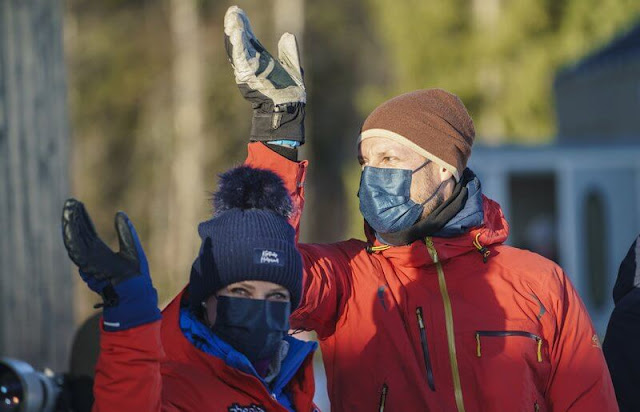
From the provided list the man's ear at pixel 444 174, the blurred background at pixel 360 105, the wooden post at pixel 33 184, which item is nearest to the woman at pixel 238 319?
the man's ear at pixel 444 174

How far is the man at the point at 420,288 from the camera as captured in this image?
3.52 meters

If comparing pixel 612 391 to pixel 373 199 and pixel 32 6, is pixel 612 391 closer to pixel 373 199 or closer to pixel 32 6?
pixel 373 199

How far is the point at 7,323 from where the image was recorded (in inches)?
242

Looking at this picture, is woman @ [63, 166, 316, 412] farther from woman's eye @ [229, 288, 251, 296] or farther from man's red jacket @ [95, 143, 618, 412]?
man's red jacket @ [95, 143, 618, 412]

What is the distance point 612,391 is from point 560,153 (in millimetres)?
13303

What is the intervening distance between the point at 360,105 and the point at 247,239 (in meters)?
25.8

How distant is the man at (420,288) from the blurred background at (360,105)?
1246cm

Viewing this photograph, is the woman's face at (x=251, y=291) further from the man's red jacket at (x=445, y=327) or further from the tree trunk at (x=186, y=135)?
the tree trunk at (x=186, y=135)

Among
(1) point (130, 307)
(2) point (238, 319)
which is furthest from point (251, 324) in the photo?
(1) point (130, 307)

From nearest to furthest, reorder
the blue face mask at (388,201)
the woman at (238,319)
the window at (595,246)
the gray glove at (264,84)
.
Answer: the woman at (238,319), the gray glove at (264,84), the blue face mask at (388,201), the window at (595,246)

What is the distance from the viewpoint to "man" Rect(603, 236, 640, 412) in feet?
13.1

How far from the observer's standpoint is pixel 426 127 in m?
3.79

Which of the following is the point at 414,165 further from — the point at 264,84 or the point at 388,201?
the point at 264,84

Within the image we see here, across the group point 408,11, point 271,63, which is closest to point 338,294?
point 271,63
